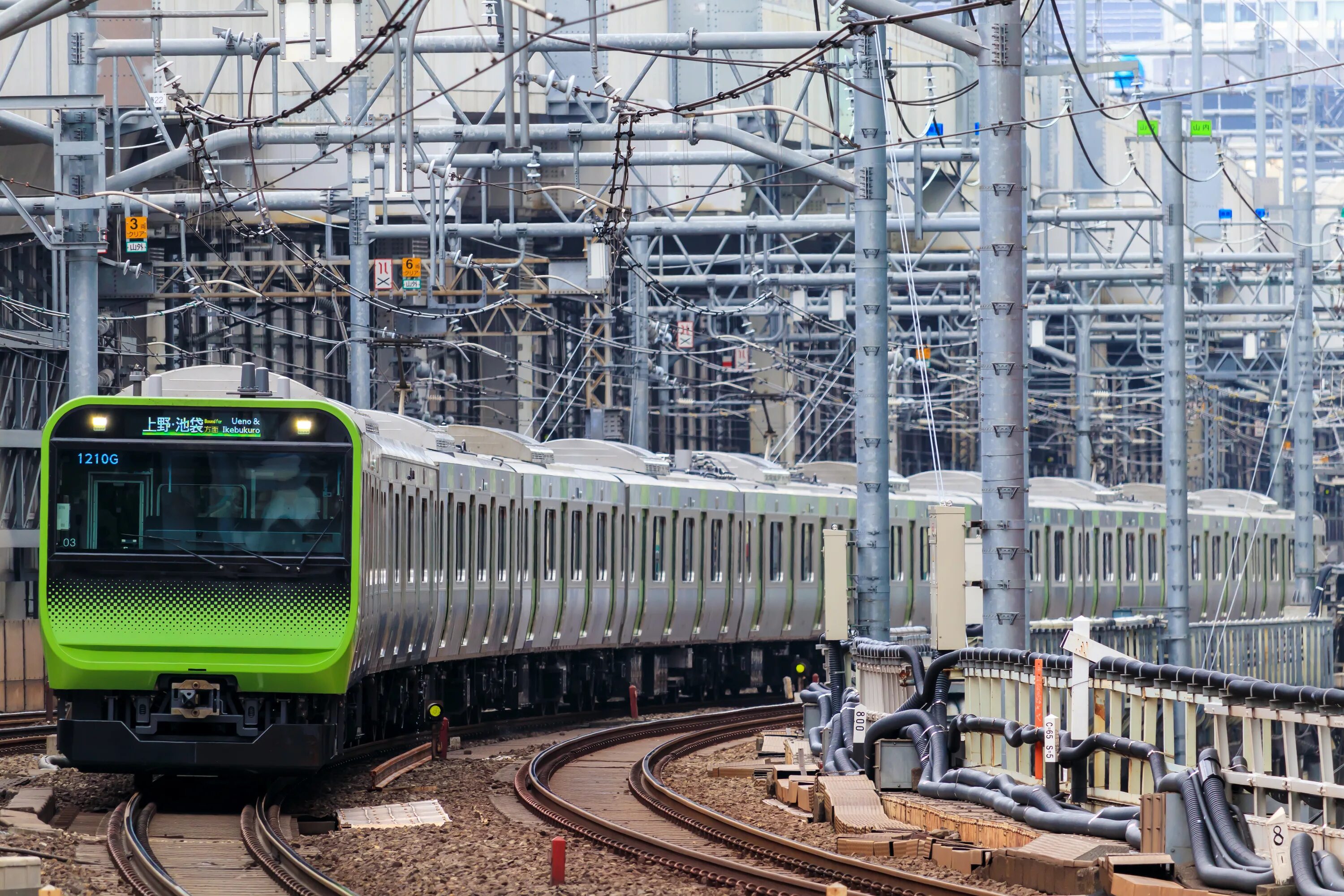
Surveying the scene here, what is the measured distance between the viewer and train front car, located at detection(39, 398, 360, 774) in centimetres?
1430

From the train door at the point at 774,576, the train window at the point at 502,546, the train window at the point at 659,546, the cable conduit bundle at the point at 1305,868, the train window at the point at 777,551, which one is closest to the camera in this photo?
the cable conduit bundle at the point at 1305,868

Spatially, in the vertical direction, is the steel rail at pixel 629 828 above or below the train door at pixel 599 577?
below

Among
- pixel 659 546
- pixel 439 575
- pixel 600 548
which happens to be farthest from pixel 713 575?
pixel 439 575

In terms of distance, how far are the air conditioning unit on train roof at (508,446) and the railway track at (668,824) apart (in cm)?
378

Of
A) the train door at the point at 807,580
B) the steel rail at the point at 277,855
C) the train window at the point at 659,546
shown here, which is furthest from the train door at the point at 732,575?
the steel rail at the point at 277,855

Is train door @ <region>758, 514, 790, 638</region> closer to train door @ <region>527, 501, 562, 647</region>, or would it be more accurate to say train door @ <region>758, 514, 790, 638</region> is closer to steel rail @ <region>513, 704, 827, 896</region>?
train door @ <region>527, 501, 562, 647</region>

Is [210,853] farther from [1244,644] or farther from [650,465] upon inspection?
[1244,644]

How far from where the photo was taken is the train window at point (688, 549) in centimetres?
2845

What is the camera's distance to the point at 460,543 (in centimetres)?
2142

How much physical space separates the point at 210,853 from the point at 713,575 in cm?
1672

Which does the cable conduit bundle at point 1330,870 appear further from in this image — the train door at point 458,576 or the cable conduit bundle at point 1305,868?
the train door at point 458,576

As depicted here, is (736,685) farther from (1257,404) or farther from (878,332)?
(1257,404)

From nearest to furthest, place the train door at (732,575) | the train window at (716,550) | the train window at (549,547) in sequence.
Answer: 1. the train window at (549,547)
2. the train window at (716,550)
3. the train door at (732,575)

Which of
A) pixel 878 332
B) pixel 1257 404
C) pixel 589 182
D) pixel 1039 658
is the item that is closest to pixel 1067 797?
pixel 1039 658
